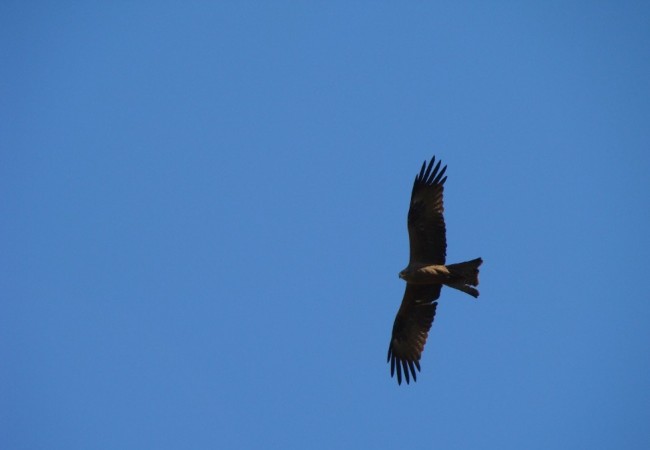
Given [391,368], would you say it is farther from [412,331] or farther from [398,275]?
[398,275]

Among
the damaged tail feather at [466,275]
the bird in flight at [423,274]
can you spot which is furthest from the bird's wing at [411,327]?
the damaged tail feather at [466,275]

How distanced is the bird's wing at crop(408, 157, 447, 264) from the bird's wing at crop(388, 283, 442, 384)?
85 cm

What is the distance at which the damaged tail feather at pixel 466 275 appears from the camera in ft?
40.0

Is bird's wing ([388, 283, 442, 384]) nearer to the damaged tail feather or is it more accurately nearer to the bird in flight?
the bird in flight

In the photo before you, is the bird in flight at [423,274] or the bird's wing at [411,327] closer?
the bird in flight at [423,274]

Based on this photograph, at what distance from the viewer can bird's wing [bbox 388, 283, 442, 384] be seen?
44.5 feet

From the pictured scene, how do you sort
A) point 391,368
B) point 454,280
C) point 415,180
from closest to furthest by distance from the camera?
point 454,280 < point 415,180 < point 391,368

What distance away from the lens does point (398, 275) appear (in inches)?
514

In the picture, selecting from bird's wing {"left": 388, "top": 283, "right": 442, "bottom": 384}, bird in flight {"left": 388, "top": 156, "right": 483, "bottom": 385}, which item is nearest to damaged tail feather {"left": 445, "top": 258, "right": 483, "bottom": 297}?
bird in flight {"left": 388, "top": 156, "right": 483, "bottom": 385}

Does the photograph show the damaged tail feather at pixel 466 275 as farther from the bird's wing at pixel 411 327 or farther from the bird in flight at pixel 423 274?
the bird's wing at pixel 411 327

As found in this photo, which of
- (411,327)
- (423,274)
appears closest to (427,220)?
(423,274)

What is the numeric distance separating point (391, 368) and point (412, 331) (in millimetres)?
920

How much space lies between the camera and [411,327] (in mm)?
13945

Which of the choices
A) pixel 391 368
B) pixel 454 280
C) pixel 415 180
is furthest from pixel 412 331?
pixel 415 180
